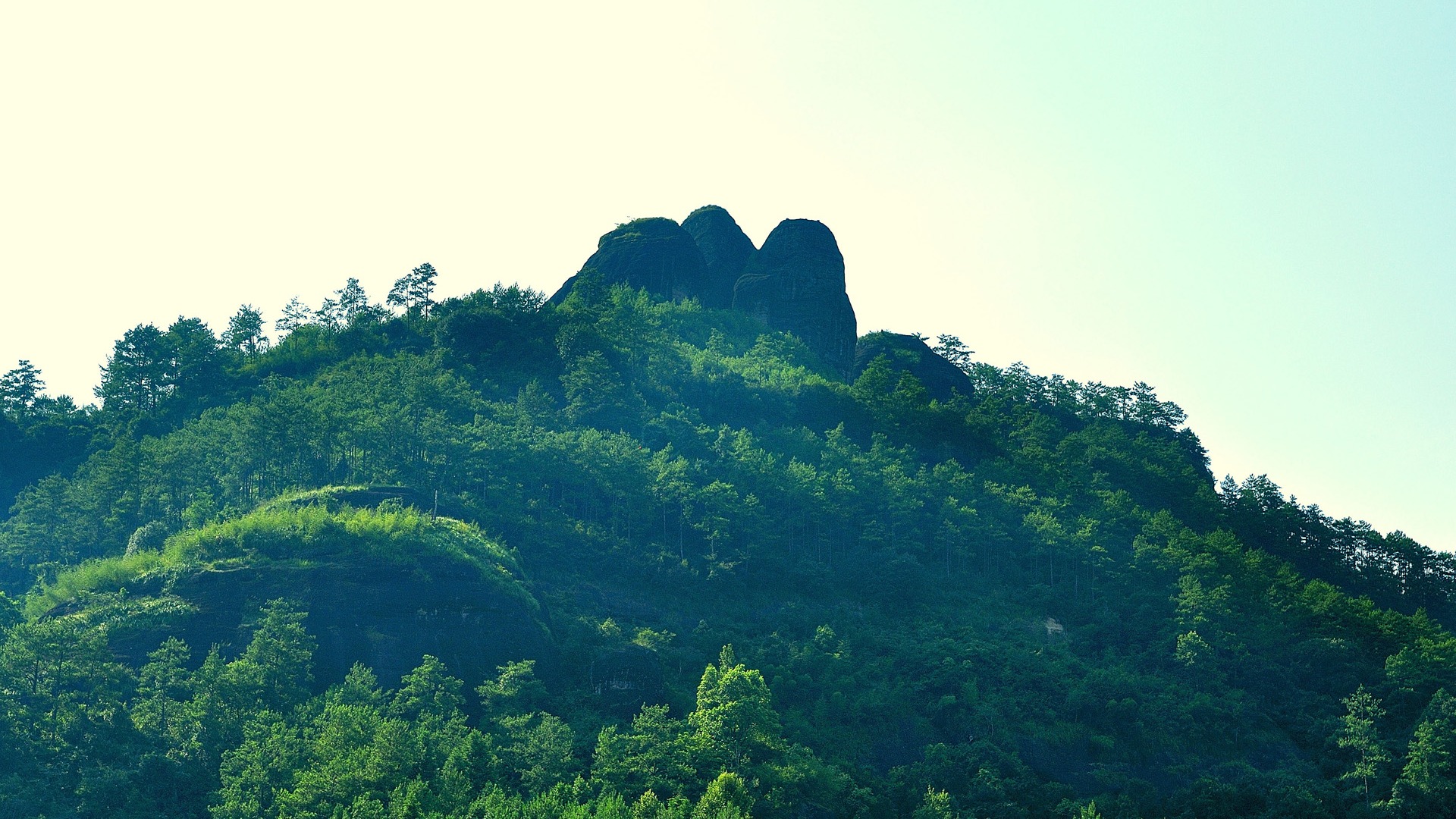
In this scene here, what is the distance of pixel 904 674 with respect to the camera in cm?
6456

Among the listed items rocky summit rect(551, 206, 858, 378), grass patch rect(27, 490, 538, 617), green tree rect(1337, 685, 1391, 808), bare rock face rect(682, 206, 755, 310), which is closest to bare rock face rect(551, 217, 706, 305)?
rocky summit rect(551, 206, 858, 378)

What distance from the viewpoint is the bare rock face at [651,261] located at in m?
116

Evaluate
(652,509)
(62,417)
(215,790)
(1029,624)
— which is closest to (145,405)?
(62,417)

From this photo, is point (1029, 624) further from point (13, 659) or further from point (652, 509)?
point (13, 659)

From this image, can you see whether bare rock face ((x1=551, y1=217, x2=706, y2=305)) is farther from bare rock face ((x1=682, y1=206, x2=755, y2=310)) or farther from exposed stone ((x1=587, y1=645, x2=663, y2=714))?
exposed stone ((x1=587, y1=645, x2=663, y2=714))

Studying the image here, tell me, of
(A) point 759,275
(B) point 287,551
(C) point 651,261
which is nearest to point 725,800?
(B) point 287,551

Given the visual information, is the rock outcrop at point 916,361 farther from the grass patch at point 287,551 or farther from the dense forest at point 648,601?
the grass patch at point 287,551

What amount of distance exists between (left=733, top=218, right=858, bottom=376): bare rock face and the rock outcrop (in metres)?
3.95

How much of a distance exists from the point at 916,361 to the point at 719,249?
2214 centimetres

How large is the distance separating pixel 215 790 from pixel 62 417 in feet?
199

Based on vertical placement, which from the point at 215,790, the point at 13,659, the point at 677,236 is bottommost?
the point at 215,790

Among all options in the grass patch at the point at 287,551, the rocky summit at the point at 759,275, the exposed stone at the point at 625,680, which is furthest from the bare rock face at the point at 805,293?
the exposed stone at the point at 625,680

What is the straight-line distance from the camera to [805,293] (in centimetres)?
11894

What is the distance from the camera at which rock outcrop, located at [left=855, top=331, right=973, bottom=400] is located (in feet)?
396
